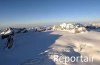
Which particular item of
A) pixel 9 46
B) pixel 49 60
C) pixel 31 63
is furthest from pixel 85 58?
pixel 9 46

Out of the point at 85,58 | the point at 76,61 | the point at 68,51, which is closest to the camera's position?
the point at 76,61

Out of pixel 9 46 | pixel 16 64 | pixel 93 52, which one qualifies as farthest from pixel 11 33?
pixel 93 52

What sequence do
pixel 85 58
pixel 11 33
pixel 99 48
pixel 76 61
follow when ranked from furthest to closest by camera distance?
pixel 11 33
pixel 99 48
pixel 85 58
pixel 76 61

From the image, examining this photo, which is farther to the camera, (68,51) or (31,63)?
(68,51)

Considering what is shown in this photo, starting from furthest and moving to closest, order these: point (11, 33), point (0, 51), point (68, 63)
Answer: point (11, 33) < point (0, 51) < point (68, 63)

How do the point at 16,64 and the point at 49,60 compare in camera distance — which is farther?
the point at 16,64

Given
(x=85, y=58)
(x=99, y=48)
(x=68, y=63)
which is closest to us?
(x=68, y=63)

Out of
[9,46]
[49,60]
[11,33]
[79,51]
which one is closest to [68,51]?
[79,51]

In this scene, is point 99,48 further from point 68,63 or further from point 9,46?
point 9,46

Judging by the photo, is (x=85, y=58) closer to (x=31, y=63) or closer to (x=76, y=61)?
(x=76, y=61)
